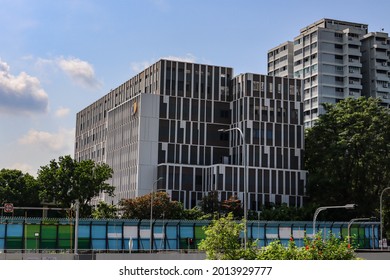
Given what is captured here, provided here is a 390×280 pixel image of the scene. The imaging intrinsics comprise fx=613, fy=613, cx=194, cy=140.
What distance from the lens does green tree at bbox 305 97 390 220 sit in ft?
312

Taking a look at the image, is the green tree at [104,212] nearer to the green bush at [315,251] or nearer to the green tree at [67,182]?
the green tree at [67,182]

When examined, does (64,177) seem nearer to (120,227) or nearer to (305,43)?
(120,227)

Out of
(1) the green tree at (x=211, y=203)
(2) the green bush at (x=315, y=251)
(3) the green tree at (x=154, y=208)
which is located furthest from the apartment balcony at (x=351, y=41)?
(2) the green bush at (x=315, y=251)

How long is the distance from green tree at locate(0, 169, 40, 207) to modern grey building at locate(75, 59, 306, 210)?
15646 mm

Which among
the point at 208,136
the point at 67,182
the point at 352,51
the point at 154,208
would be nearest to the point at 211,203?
the point at 154,208

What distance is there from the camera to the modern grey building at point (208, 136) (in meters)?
104

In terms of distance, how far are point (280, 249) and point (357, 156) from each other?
75.3 metres

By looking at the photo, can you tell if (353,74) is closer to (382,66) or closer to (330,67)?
(330,67)

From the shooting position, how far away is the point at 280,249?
24.8 metres

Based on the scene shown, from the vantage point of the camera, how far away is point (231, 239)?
31.9 meters

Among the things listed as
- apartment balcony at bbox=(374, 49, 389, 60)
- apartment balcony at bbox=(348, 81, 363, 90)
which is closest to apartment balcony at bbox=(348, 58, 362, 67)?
apartment balcony at bbox=(348, 81, 363, 90)

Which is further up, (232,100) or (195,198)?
(232,100)
